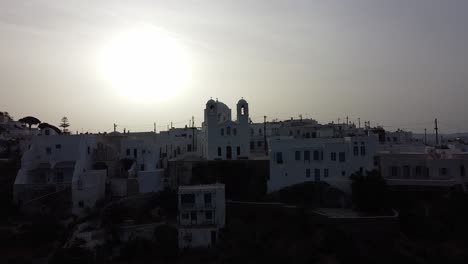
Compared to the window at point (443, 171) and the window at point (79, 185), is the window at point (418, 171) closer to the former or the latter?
the window at point (443, 171)

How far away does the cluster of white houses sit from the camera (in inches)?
1399

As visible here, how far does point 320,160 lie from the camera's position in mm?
36000

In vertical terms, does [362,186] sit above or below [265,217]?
above

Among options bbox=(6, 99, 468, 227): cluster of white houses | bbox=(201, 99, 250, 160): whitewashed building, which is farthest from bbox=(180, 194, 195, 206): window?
bbox=(201, 99, 250, 160): whitewashed building

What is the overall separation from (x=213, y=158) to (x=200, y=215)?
9.31 m

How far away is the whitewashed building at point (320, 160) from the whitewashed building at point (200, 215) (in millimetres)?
5607

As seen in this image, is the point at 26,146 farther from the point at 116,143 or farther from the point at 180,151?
the point at 180,151

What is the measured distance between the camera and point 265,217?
110 ft

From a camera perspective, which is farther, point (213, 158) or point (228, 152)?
point (228, 152)

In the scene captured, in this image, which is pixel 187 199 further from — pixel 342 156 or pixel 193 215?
pixel 342 156

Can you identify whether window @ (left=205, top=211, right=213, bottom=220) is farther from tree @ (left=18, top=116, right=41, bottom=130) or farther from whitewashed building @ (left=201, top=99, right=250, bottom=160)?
tree @ (left=18, top=116, right=41, bottom=130)

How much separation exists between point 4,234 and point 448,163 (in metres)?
34.0

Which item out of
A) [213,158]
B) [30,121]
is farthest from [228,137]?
[30,121]

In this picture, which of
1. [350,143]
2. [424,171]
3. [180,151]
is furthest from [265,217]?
[180,151]
